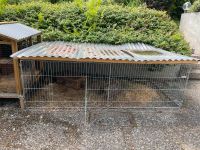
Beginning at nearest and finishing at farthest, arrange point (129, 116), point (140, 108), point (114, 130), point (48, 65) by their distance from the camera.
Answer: point (114, 130) < point (129, 116) < point (140, 108) < point (48, 65)

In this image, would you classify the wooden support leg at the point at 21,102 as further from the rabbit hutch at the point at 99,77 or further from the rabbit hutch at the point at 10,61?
the rabbit hutch at the point at 99,77

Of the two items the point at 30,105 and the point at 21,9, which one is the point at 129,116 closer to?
the point at 30,105

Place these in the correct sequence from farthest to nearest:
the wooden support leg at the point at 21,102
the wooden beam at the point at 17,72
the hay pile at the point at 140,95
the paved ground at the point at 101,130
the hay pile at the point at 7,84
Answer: the hay pile at the point at 140,95 → the hay pile at the point at 7,84 → the wooden support leg at the point at 21,102 → the wooden beam at the point at 17,72 → the paved ground at the point at 101,130

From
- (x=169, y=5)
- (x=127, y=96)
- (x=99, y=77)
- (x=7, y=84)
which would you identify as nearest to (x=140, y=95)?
(x=127, y=96)

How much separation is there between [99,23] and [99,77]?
2435 millimetres

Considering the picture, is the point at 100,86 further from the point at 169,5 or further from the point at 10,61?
the point at 169,5

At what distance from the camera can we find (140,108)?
643cm

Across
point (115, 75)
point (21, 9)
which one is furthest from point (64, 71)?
point (21, 9)

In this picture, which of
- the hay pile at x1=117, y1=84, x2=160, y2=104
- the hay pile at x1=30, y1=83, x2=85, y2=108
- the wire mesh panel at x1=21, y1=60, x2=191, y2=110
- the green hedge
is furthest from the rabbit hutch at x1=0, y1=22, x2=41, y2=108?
the hay pile at x1=117, y1=84, x2=160, y2=104

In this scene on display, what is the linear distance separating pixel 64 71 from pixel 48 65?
670mm

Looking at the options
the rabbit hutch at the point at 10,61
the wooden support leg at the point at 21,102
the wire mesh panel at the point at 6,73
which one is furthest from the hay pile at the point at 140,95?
the wire mesh panel at the point at 6,73

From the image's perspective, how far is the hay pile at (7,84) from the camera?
614cm

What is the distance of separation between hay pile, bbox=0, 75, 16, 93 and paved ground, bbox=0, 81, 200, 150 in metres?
0.49

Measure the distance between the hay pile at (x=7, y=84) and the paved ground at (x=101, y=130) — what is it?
49cm
